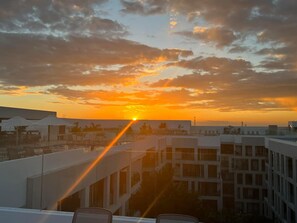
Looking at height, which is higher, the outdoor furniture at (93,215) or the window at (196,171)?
the outdoor furniture at (93,215)

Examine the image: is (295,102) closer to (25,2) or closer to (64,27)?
(64,27)

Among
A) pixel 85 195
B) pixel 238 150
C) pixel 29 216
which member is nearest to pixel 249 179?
pixel 238 150

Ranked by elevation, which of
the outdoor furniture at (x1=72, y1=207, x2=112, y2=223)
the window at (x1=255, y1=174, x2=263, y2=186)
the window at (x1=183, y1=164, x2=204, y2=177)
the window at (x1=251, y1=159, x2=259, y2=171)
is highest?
the outdoor furniture at (x1=72, y1=207, x2=112, y2=223)

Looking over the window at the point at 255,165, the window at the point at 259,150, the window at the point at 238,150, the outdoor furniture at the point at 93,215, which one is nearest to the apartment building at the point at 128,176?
the window at the point at 255,165

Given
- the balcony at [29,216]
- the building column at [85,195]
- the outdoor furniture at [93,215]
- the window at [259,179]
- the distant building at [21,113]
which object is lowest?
the window at [259,179]

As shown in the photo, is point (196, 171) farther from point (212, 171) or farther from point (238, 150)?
point (238, 150)

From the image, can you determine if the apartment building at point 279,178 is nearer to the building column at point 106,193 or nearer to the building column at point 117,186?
the building column at point 117,186

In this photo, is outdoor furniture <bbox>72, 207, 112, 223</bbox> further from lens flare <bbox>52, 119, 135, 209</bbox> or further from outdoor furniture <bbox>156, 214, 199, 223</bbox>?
lens flare <bbox>52, 119, 135, 209</bbox>

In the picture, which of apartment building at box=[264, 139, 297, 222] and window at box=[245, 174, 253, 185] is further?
window at box=[245, 174, 253, 185]

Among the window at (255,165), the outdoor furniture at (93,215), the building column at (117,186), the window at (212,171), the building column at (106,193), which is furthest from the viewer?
the window at (255,165)

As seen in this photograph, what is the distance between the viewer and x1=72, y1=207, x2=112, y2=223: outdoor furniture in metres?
2.98

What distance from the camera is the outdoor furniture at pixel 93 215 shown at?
2.98 metres

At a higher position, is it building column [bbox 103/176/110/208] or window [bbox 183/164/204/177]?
building column [bbox 103/176/110/208]

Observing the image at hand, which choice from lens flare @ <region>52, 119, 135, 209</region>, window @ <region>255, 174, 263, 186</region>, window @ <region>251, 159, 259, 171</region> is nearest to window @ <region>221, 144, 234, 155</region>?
window @ <region>251, 159, 259, 171</region>
